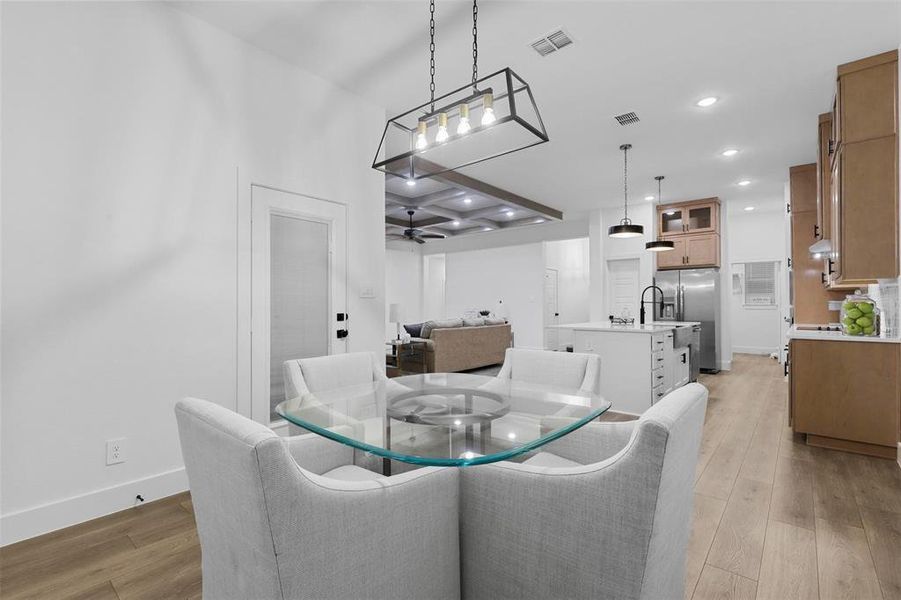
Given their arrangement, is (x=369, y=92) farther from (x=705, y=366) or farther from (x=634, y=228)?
(x=705, y=366)

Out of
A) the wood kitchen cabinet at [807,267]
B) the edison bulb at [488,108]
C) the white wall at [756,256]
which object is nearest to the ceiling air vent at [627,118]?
the wood kitchen cabinet at [807,267]

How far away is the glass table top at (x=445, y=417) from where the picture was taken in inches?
46.6

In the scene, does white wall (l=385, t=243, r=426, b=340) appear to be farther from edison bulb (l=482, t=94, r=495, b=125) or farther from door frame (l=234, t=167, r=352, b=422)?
edison bulb (l=482, t=94, r=495, b=125)

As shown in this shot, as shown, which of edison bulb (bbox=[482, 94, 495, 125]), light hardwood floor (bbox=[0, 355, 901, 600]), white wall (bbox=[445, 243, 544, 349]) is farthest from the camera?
white wall (bbox=[445, 243, 544, 349])

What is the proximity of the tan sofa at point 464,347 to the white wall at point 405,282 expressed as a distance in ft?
12.2

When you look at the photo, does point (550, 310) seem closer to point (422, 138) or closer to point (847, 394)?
point (847, 394)

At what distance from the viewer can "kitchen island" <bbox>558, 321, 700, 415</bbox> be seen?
4133mm

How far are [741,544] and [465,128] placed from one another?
2.27m

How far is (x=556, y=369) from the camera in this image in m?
2.31

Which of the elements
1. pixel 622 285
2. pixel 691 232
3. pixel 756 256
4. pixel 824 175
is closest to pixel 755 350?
pixel 756 256

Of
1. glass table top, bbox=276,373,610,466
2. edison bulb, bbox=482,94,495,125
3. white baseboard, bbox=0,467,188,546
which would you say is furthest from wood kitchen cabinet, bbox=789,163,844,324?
white baseboard, bbox=0,467,188,546

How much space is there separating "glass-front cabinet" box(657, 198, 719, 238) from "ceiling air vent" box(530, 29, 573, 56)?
17.4 feet

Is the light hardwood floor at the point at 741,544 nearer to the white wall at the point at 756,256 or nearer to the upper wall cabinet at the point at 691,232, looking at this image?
the upper wall cabinet at the point at 691,232

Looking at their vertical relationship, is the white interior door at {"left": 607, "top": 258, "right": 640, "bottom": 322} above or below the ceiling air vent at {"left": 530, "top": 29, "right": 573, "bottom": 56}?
below
